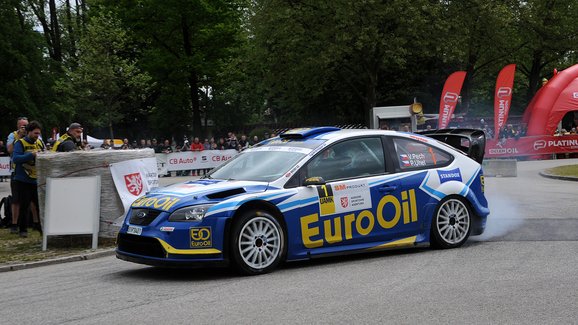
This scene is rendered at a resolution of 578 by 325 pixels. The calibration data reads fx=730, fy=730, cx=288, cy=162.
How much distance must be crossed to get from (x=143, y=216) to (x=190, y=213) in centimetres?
61

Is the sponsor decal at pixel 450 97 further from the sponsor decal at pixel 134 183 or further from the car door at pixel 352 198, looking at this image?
the car door at pixel 352 198

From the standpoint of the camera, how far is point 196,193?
25.3ft

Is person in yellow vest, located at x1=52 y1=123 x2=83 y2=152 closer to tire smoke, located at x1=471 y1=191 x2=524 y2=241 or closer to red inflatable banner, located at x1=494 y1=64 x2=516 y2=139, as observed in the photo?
tire smoke, located at x1=471 y1=191 x2=524 y2=241

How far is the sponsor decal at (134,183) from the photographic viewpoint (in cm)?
1080

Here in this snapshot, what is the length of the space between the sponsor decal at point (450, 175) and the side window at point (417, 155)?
0.14 meters

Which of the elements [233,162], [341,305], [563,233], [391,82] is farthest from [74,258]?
[391,82]

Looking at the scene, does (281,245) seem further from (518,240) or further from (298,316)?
(518,240)

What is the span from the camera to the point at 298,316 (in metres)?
5.89

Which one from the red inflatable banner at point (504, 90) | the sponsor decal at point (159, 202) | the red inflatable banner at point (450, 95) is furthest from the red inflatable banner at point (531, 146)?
the sponsor decal at point (159, 202)

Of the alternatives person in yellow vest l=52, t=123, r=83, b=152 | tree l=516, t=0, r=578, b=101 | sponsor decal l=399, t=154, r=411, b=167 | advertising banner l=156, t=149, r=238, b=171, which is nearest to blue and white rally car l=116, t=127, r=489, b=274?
sponsor decal l=399, t=154, r=411, b=167

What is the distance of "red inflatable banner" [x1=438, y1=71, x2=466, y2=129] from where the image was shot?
111 feet

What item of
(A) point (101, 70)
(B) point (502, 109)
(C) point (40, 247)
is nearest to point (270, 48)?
(A) point (101, 70)

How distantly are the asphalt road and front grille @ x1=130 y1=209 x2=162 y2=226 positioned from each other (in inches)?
24.5

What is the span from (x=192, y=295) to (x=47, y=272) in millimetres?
2867
